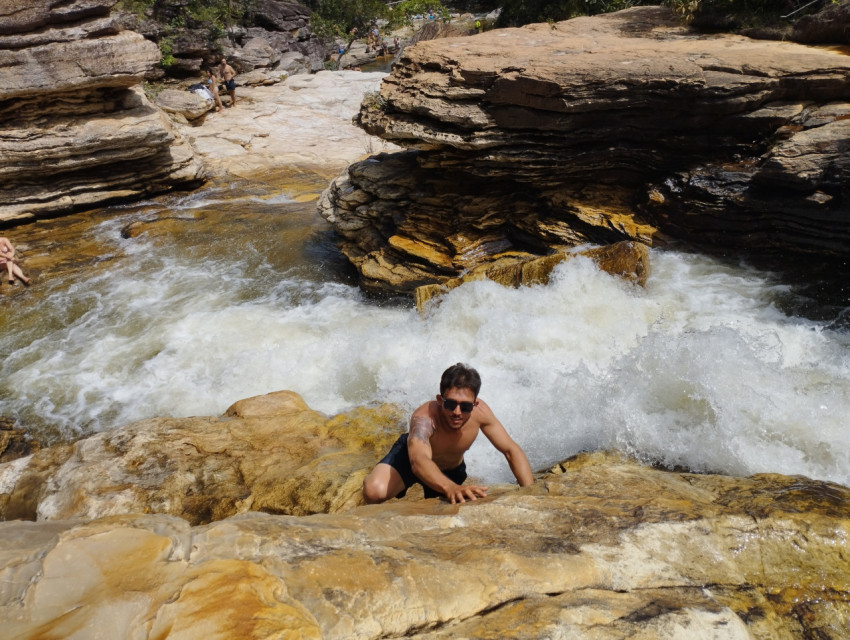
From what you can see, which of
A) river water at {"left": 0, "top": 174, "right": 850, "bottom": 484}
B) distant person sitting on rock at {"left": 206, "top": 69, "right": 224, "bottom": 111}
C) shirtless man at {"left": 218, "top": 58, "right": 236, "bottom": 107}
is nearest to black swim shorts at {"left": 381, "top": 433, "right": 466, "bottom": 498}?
river water at {"left": 0, "top": 174, "right": 850, "bottom": 484}

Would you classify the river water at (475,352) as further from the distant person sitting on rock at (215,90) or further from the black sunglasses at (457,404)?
the distant person sitting on rock at (215,90)

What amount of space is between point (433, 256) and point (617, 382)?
353cm

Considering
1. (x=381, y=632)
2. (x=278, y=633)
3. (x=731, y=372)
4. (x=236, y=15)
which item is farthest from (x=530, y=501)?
(x=236, y=15)

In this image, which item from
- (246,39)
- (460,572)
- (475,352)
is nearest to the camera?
(460,572)

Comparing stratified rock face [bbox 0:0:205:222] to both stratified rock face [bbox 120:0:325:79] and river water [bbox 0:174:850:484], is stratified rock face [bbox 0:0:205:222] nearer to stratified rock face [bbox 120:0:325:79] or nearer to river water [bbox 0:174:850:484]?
river water [bbox 0:174:850:484]

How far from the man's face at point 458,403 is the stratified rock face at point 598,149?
15.4 feet

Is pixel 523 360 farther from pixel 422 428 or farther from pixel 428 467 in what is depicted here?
pixel 428 467

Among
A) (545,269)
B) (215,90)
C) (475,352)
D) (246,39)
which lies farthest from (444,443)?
(246,39)

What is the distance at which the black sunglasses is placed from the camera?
10.7ft

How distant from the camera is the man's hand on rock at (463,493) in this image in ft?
9.82

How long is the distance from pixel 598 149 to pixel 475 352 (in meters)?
3.31

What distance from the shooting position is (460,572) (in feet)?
7.22

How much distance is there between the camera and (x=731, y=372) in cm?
492

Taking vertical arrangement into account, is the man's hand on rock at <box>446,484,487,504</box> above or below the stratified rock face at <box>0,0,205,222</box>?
below
